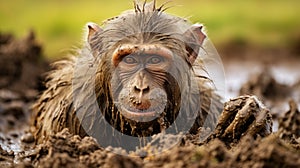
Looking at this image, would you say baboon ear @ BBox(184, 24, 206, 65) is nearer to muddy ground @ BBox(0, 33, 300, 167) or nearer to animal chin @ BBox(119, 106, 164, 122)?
animal chin @ BBox(119, 106, 164, 122)

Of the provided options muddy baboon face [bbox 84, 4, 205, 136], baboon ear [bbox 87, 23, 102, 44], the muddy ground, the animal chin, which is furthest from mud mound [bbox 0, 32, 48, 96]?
the animal chin

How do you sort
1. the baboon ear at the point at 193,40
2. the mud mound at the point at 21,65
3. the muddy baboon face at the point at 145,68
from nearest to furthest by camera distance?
the muddy baboon face at the point at 145,68, the baboon ear at the point at 193,40, the mud mound at the point at 21,65

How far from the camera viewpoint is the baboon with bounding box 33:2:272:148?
591cm

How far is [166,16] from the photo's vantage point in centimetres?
646

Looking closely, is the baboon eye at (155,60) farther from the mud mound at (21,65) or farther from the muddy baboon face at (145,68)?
the mud mound at (21,65)

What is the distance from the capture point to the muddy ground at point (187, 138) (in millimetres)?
4672

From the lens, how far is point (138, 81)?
575 cm

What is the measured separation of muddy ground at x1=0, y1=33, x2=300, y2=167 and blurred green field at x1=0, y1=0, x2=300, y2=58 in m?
0.61

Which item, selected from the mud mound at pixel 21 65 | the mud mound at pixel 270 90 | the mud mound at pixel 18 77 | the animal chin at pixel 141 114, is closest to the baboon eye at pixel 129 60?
the animal chin at pixel 141 114

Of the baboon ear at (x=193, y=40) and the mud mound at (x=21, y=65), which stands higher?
the baboon ear at (x=193, y=40)

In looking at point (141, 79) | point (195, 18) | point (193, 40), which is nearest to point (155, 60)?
point (141, 79)

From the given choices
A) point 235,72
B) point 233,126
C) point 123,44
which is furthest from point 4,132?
point 235,72

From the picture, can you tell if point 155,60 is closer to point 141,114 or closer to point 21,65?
point 141,114

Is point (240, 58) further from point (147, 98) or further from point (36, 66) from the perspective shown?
point (147, 98)
